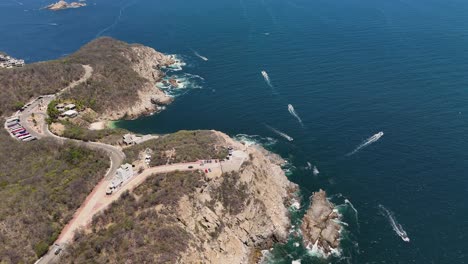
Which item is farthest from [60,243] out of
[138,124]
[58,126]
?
[138,124]

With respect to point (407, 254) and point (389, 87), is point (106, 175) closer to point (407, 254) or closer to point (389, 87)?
point (407, 254)

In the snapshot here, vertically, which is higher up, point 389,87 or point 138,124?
point 389,87

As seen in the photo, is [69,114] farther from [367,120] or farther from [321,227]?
[367,120]

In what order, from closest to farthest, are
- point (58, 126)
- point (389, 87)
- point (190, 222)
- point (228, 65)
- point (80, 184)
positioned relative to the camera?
point (190, 222) < point (80, 184) < point (58, 126) < point (389, 87) < point (228, 65)

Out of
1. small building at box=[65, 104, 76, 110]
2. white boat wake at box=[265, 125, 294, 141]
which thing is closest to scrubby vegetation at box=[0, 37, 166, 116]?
small building at box=[65, 104, 76, 110]

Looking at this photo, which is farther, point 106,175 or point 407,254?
point 106,175

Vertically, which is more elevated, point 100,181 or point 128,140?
point 100,181

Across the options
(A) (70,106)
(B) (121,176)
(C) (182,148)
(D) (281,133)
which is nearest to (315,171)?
(D) (281,133)
